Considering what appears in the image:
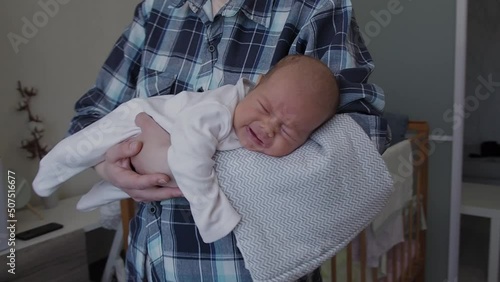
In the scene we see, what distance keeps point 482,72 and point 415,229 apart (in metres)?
1.96

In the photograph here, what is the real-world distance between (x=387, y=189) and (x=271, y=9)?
0.37 m

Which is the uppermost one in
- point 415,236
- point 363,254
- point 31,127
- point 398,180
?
point 31,127

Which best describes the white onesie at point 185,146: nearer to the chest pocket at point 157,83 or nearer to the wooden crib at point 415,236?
the chest pocket at point 157,83

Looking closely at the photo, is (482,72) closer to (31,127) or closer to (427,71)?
(427,71)

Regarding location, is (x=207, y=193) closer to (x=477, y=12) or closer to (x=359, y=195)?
(x=359, y=195)

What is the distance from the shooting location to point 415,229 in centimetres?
205

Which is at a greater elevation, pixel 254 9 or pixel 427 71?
pixel 254 9

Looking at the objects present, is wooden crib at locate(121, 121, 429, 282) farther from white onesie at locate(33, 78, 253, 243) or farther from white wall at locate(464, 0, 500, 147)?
white wall at locate(464, 0, 500, 147)

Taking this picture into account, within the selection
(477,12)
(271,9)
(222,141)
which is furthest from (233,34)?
(477,12)

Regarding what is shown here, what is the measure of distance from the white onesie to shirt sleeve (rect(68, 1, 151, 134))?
A: 144 mm

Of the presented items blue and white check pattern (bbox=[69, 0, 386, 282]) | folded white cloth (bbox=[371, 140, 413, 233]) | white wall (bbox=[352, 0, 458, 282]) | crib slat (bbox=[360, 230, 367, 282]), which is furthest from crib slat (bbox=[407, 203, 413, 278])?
blue and white check pattern (bbox=[69, 0, 386, 282])

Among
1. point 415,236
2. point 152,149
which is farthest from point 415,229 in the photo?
point 152,149

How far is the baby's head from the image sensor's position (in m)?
0.65

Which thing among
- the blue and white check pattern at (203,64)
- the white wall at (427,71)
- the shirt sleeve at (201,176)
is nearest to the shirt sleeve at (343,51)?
the blue and white check pattern at (203,64)
